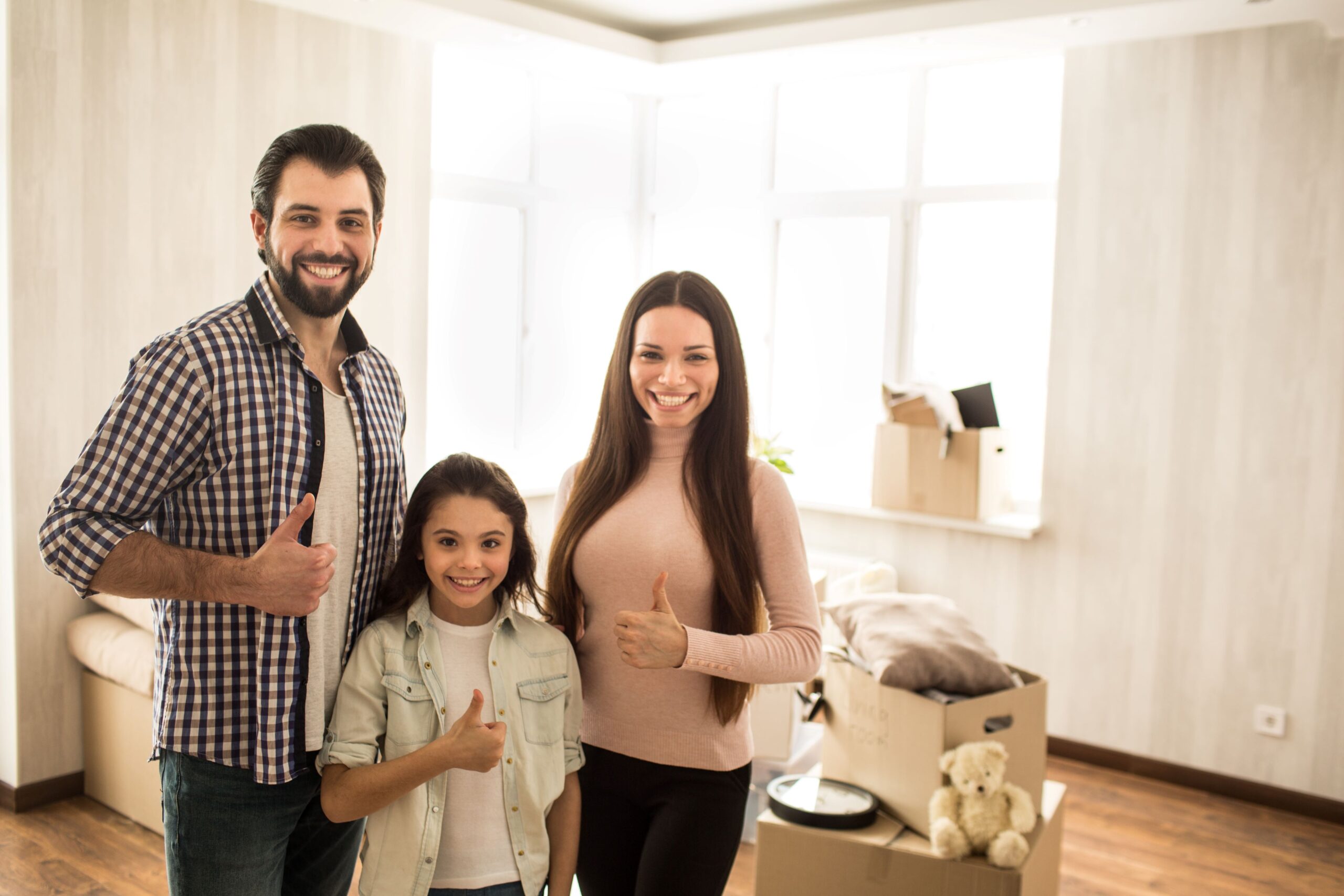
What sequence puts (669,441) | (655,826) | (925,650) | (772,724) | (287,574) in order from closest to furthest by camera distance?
(287,574)
(655,826)
(669,441)
(925,650)
(772,724)

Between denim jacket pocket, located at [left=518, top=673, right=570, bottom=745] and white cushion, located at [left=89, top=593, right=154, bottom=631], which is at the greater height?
denim jacket pocket, located at [left=518, top=673, right=570, bottom=745]

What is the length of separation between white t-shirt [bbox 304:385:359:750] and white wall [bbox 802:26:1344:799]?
3.18 m

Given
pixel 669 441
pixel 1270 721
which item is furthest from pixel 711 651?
pixel 1270 721

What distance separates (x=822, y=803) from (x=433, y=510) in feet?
3.96

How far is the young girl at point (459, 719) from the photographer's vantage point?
138 cm

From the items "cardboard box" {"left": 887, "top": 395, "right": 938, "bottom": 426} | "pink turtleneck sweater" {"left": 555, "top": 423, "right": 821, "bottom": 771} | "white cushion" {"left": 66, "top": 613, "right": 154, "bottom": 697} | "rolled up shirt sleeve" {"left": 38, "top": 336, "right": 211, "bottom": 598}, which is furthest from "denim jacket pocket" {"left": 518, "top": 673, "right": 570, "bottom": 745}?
"cardboard box" {"left": 887, "top": 395, "right": 938, "bottom": 426}

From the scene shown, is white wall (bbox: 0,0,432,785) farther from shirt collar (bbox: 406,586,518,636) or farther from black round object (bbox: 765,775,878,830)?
black round object (bbox: 765,775,878,830)

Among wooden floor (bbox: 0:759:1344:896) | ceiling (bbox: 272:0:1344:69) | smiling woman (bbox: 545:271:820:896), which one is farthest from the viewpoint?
ceiling (bbox: 272:0:1344:69)

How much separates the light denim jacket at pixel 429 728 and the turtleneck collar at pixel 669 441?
0.35 m

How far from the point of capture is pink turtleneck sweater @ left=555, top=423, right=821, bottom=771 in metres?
1.59

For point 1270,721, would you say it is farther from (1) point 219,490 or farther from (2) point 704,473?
(1) point 219,490

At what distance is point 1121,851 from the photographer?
322 cm

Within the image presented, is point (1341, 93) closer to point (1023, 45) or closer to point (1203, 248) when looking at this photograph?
point (1203, 248)

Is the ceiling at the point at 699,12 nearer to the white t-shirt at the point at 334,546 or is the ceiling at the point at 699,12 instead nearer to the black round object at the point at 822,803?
the black round object at the point at 822,803
